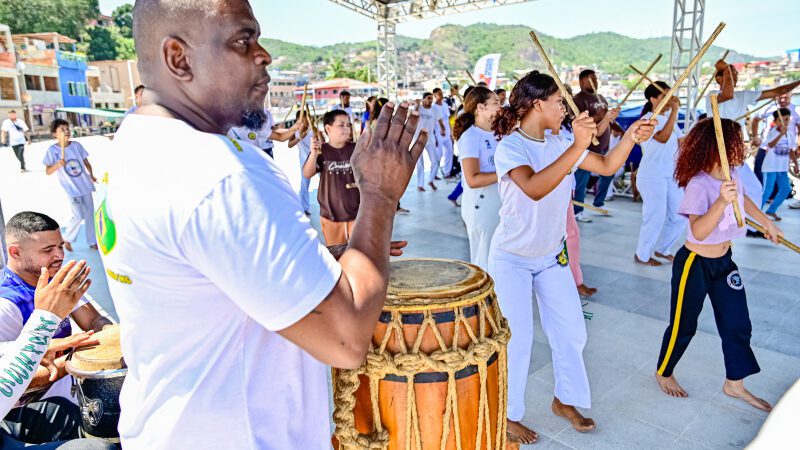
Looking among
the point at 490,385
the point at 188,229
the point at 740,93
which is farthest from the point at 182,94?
the point at 740,93

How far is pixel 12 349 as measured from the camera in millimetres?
1772

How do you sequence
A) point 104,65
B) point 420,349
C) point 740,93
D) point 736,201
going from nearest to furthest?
point 420,349
point 736,201
point 740,93
point 104,65

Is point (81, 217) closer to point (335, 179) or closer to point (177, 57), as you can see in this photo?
point (335, 179)

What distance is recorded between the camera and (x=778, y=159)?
272 inches

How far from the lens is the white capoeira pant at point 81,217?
21.0 ft

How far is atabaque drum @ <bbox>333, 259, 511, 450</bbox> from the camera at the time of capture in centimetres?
155

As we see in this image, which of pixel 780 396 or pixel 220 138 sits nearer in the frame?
pixel 220 138

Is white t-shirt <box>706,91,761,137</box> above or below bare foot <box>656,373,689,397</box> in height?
above

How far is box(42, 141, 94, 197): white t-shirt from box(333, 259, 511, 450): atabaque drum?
577cm

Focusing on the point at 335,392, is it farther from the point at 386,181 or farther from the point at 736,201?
the point at 736,201

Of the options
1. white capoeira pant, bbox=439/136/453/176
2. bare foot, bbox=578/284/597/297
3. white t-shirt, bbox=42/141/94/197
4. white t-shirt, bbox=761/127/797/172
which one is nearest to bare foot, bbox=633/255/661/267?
bare foot, bbox=578/284/597/297

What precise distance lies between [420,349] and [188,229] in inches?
34.4

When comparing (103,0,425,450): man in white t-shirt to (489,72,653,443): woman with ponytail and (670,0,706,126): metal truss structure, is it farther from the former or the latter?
(670,0,706,126): metal truss structure

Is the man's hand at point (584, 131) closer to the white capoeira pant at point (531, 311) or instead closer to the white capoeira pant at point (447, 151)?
the white capoeira pant at point (531, 311)
